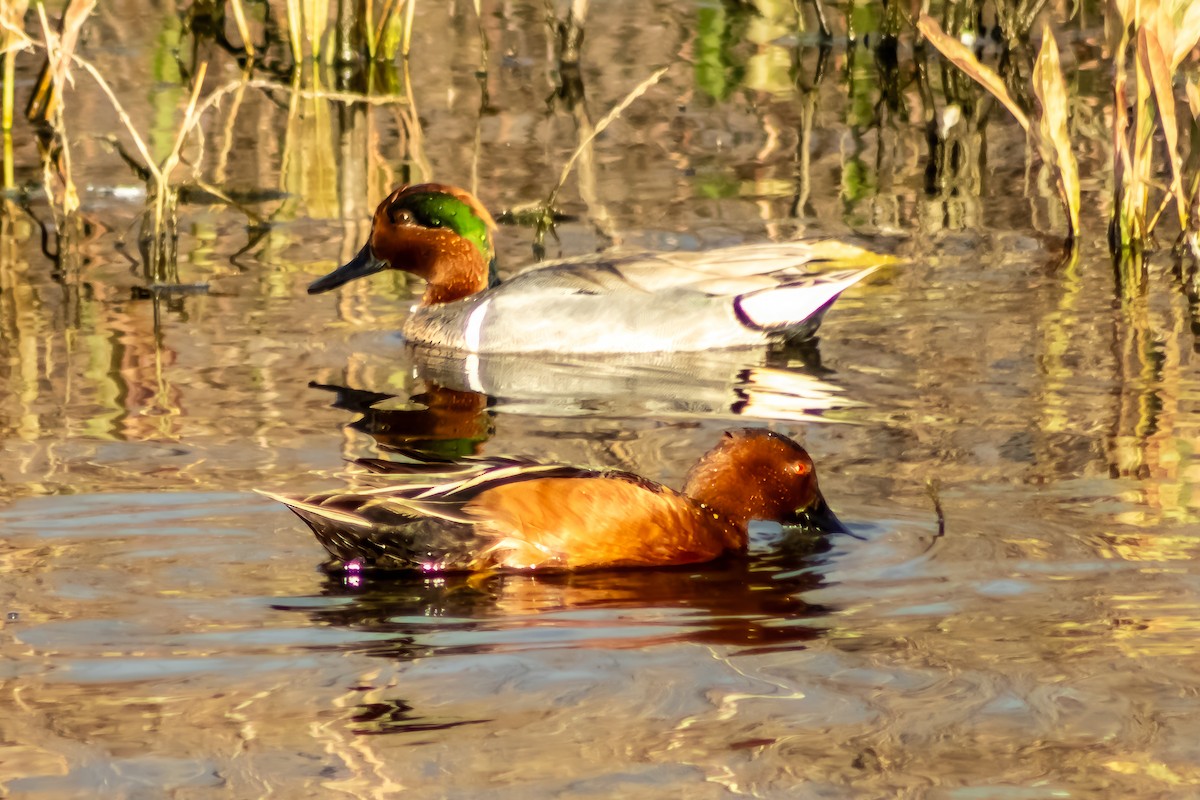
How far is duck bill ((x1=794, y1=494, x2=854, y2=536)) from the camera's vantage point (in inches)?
211

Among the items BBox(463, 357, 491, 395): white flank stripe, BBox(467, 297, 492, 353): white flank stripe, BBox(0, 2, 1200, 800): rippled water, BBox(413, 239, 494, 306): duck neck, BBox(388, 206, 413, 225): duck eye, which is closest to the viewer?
BBox(0, 2, 1200, 800): rippled water

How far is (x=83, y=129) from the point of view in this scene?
1252cm

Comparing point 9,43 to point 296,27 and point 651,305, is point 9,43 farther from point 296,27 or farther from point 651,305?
point 651,305

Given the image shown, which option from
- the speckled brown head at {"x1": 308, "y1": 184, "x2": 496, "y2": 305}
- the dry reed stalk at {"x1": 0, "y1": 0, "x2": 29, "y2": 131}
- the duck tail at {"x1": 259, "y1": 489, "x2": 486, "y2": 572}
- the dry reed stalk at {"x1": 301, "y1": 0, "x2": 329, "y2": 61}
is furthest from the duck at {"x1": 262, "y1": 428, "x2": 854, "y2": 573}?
the dry reed stalk at {"x1": 301, "y1": 0, "x2": 329, "y2": 61}

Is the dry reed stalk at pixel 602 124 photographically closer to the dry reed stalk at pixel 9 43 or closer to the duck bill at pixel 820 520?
the dry reed stalk at pixel 9 43

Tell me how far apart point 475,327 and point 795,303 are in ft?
4.38

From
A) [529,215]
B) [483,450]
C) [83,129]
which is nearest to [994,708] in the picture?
[483,450]

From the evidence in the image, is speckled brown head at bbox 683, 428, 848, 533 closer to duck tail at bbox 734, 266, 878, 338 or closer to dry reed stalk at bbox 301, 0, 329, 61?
duck tail at bbox 734, 266, 878, 338

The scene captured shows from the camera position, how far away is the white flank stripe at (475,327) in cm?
829

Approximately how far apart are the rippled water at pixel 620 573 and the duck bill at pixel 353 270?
113 millimetres

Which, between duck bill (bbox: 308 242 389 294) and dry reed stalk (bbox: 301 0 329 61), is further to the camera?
dry reed stalk (bbox: 301 0 329 61)

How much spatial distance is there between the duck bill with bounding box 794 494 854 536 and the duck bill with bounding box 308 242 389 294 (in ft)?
12.4

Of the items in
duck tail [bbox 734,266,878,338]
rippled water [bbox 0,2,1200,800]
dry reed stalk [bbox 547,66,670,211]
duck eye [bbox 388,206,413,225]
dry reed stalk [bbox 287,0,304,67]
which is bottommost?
rippled water [bbox 0,2,1200,800]

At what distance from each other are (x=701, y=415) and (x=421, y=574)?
6.65 feet
